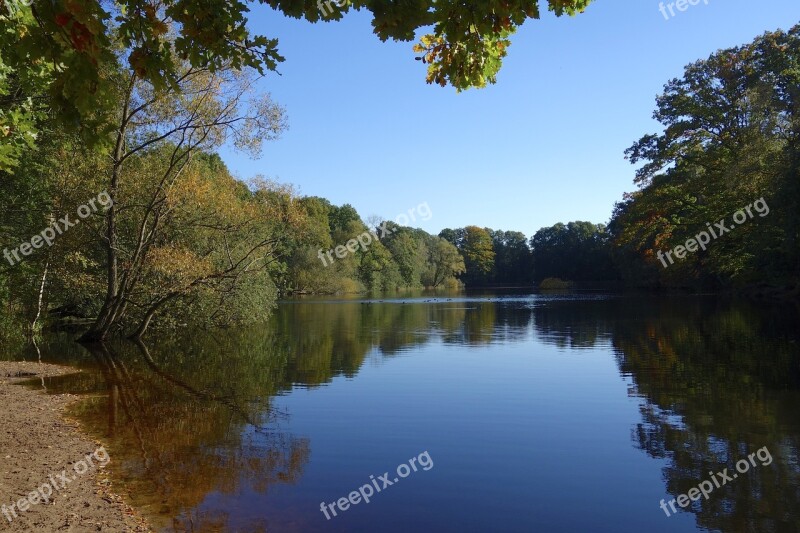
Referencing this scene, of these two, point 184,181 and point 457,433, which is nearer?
point 457,433

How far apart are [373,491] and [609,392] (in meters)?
7.97

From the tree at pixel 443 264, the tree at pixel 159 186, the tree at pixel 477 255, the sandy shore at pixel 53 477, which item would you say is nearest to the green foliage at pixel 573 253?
the tree at pixel 477 255

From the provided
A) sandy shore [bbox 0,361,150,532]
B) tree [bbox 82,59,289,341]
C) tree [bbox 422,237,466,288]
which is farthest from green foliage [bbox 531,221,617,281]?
sandy shore [bbox 0,361,150,532]

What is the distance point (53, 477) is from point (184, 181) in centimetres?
1873

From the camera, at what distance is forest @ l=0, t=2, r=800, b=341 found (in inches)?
221

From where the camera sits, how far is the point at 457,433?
10734mm

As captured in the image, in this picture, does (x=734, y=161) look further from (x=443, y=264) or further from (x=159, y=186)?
(x=443, y=264)

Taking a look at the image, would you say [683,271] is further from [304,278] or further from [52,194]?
[52,194]

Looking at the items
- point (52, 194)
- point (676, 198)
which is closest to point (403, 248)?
point (676, 198)

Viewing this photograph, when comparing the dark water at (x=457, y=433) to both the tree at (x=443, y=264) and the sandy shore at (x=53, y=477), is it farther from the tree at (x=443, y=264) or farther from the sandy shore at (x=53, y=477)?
the tree at (x=443, y=264)

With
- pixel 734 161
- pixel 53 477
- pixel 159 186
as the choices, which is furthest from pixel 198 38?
pixel 734 161

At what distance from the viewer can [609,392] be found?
14.0 m

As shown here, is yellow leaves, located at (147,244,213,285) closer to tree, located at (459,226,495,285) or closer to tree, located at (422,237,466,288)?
tree, located at (422,237,466,288)

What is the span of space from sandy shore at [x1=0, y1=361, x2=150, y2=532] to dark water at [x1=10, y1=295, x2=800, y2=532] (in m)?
0.37
